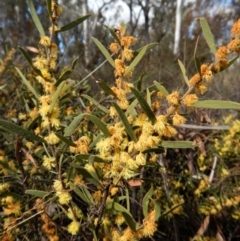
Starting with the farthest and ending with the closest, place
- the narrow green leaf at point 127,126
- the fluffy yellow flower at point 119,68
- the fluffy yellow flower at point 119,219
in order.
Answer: the fluffy yellow flower at point 119,219
the fluffy yellow flower at point 119,68
the narrow green leaf at point 127,126

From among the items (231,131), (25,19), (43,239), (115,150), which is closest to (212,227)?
(231,131)

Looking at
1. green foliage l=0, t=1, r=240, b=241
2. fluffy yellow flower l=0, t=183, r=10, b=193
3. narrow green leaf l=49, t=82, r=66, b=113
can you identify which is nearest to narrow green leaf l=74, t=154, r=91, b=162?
green foliage l=0, t=1, r=240, b=241

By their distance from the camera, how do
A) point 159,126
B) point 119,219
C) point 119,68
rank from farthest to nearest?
point 119,219
point 119,68
point 159,126

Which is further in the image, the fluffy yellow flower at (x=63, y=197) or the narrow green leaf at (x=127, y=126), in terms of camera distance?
the fluffy yellow flower at (x=63, y=197)

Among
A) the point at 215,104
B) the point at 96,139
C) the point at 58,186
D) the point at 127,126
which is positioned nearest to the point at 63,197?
the point at 58,186

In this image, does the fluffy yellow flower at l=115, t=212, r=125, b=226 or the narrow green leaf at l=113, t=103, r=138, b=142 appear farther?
the fluffy yellow flower at l=115, t=212, r=125, b=226

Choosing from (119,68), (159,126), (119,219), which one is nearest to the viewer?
(159,126)

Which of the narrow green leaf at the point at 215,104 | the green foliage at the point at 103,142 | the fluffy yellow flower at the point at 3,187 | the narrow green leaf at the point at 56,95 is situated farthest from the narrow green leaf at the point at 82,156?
the fluffy yellow flower at the point at 3,187

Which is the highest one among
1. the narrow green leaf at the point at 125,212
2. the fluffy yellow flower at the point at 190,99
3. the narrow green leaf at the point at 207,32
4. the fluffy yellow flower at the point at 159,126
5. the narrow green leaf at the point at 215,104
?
the narrow green leaf at the point at 207,32

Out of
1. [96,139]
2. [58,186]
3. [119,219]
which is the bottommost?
[119,219]

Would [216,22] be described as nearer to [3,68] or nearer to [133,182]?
[3,68]

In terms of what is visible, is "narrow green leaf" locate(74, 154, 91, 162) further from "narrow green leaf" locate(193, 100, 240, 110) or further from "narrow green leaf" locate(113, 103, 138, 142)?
"narrow green leaf" locate(193, 100, 240, 110)

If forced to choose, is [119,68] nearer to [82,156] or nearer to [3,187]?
[82,156]

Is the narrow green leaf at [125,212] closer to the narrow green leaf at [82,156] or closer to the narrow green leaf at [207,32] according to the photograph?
the narrow green leaf at [82,156]
